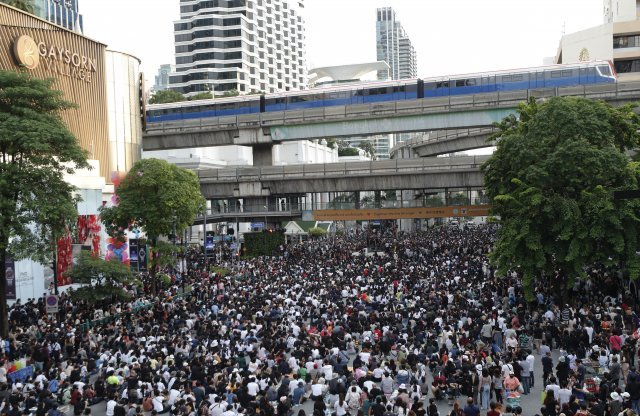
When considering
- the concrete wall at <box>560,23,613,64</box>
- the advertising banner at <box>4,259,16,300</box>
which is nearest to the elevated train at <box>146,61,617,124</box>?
the concrete wall at <box>560,23,613,64</box>

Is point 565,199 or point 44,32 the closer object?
point 565,199

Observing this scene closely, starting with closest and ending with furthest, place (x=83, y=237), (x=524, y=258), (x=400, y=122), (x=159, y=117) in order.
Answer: (x=524, y=258) < (x=83, y=237) < (x=400, y=122) < (x=159, y=117)

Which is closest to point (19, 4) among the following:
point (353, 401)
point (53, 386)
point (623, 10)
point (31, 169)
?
point (31, 169)

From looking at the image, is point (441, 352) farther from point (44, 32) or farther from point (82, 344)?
point (44, 32)

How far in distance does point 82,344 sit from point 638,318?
18012mm

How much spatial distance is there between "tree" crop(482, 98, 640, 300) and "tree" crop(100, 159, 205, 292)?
599 inches

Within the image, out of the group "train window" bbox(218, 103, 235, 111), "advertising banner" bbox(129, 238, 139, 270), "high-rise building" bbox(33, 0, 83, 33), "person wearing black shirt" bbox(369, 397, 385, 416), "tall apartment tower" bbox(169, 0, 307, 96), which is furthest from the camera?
"tall apartment tower" bbox(169, 0, 307, 96)

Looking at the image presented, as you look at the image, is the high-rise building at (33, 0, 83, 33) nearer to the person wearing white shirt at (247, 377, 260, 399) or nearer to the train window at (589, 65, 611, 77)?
the train window at (589, 65, 611, 77)

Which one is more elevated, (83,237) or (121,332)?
(83,237)

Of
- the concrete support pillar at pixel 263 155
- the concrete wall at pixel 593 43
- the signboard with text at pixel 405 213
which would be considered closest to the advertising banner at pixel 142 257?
the signboard with text at pixel 405 213

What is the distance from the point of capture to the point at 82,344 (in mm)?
20641

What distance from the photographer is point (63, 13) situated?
92.5 meters

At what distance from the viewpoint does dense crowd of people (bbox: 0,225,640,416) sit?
1468 cm

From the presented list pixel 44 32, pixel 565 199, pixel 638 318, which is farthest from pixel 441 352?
pixel 44 32
